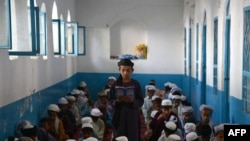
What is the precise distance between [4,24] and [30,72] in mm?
2584

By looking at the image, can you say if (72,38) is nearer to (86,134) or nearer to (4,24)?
(86,134)

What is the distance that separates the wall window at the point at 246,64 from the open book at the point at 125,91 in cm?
158

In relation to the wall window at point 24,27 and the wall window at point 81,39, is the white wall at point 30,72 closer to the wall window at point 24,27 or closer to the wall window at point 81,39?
the wall window at point 24,27

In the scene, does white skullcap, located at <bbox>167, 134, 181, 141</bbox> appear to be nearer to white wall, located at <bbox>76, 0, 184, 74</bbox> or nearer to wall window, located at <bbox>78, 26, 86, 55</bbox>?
wall window, located at <bbox>78, 26, 86, 55</bbox>

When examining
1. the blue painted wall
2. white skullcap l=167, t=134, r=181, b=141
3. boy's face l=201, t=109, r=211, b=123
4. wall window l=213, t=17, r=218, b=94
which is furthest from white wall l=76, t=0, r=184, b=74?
white skullcap l=167, t=134, r=181, b=141

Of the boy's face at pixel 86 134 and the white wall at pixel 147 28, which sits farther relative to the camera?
the white wall at pixel 147 28

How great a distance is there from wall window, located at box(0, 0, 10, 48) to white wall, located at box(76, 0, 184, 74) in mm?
9834

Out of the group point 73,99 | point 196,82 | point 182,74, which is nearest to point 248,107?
point 73,99

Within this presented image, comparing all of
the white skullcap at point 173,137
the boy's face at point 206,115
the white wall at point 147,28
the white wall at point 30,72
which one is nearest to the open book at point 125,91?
the white skullcap at point 173,137

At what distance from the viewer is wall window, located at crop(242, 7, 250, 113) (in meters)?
6.16

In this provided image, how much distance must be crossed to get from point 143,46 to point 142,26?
2.79ft

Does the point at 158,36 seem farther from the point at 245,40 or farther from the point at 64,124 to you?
the point at 245,40

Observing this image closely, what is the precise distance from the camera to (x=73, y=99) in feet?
30.9

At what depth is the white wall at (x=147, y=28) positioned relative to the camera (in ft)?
48.8
